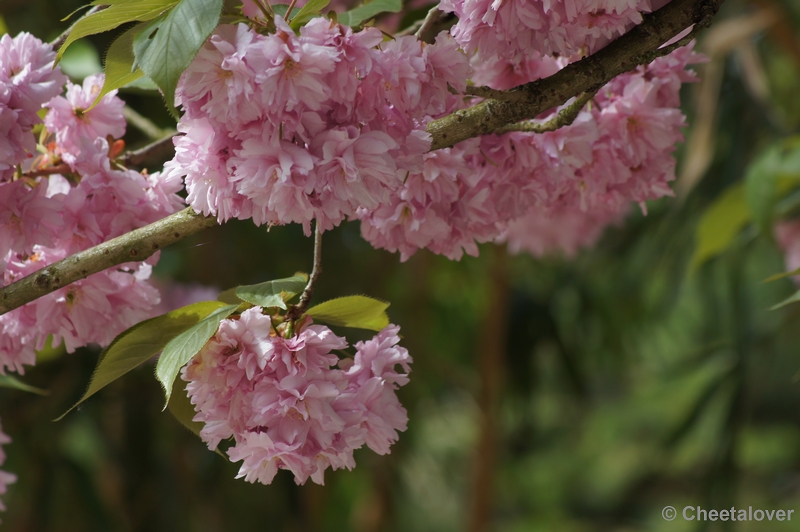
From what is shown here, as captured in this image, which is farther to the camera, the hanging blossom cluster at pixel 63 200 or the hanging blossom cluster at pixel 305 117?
the hanging blossom cluster at pixel 63 200

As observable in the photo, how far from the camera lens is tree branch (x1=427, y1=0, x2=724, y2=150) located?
0.49m

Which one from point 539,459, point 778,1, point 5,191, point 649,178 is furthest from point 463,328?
point 5,191

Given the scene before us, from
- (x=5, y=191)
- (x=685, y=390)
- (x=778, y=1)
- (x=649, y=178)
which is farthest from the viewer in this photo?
(x=685, y=390)

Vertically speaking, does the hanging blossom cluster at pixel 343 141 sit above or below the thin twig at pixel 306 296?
above

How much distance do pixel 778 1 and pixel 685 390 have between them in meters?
2.53

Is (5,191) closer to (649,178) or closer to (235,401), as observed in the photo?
(235,401)

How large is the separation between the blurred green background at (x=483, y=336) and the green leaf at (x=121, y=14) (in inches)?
20.7

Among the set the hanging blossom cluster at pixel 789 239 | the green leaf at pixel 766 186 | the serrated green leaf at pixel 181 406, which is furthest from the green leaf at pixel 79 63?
the hanging blossom cluster at pixel 789 239

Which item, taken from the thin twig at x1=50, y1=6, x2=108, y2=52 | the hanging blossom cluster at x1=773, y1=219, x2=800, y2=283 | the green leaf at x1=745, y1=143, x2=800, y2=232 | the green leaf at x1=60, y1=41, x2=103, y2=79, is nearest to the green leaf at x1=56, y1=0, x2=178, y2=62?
the thin twig at x1=50, y1=6, x2=108, y2=52

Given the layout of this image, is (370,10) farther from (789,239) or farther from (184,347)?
(789,239)

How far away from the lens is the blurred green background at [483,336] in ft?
5.27

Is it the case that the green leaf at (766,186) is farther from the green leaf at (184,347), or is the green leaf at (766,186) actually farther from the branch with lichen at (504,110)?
the green leaf at (184,347)

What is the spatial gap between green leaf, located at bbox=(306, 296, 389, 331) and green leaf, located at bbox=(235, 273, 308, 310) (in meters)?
0.03

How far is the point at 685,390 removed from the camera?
3859mm
